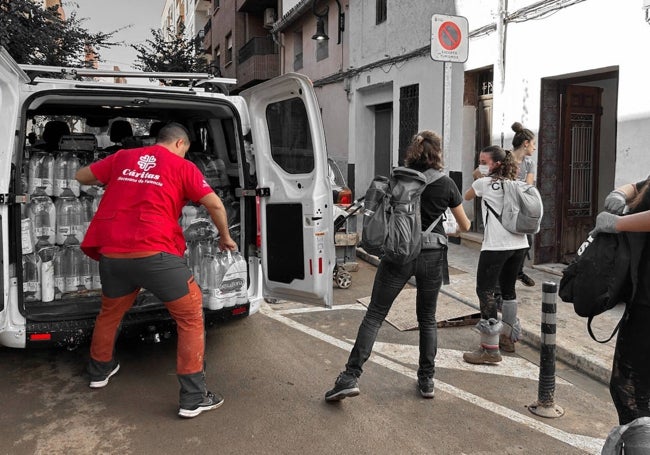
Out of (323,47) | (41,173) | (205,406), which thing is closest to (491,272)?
(205,406)

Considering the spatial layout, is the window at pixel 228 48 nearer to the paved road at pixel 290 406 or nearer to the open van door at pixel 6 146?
the paved road at pixel 290 406

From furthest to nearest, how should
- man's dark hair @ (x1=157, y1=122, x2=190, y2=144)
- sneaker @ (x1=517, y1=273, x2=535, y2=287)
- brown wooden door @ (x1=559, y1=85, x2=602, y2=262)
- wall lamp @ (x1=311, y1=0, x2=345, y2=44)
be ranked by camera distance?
wall lamp @ (x1=311, y1=0, x2=345, y2=44)
brown wooden door @ (x1=559, y1=85, x2=602, y2=262)
sneaker @ (x1=517, y1=273, x2=535, y2=287)
man's dark hair @ (x1=157, y1=122, x2=190, y2=144)

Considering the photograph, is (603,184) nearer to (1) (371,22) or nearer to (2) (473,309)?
(2) (473,309)

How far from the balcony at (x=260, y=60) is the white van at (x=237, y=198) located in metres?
17.3

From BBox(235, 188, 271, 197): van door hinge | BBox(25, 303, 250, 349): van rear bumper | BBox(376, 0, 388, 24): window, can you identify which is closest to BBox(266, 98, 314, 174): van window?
BBox(235, 188, 271, 197): van door hinge

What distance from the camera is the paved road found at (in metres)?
3.35

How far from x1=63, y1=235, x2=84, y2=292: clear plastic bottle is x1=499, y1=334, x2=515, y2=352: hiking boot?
11.6ft

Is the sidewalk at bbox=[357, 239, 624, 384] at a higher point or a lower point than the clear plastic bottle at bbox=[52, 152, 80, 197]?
lower

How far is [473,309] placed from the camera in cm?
611

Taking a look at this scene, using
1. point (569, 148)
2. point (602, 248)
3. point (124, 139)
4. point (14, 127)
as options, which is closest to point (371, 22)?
point (569, 148)

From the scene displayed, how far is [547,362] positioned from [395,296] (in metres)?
1.06

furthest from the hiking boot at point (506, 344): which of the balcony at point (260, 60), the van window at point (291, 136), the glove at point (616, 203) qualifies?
the balcony at point (260, 60)

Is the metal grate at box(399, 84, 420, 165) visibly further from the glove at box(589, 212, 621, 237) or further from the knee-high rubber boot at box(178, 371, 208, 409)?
the glove at box(589, 212, 621, 237)

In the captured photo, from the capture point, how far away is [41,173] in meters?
4.74
